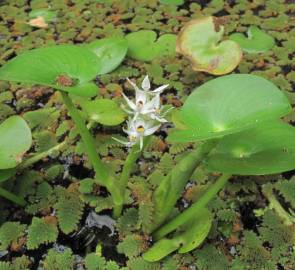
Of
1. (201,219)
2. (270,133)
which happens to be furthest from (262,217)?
(270,133)

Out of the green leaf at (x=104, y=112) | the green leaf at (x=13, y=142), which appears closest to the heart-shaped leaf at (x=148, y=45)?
the green leaf at (x=104, y=112)

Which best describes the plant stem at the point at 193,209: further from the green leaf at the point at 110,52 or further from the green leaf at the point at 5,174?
the green leaf at the point at 110,52

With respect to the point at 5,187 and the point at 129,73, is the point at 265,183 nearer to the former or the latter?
the point at 129,73

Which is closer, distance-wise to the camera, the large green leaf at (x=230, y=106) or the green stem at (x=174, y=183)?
the large green leaf at (x=230, y=106)

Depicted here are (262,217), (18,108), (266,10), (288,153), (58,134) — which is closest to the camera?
(288,153)

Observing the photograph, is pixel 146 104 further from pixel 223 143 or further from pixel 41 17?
pixel 41 17

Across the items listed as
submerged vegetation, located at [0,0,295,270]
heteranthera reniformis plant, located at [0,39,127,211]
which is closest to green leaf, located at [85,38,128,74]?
submerged vegetation, located at [0,0,295,270]

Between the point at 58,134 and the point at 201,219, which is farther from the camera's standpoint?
the point at 58,134

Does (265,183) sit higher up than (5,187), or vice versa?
(5,187)
